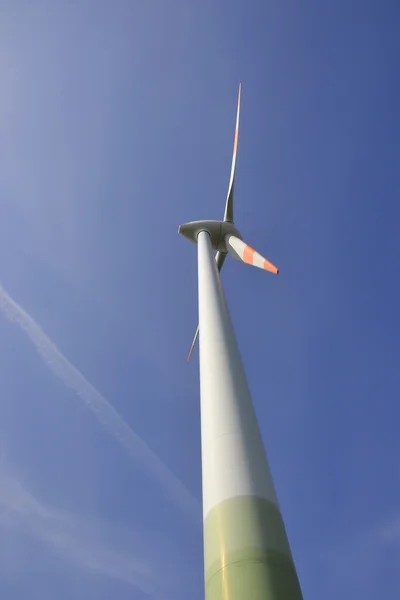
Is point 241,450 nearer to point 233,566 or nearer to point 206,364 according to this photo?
point 233,566

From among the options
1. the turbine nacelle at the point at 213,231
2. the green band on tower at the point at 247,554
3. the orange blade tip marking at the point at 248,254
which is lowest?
the green band on tower at the point at 247,554

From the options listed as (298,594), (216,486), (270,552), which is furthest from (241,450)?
(298,594)

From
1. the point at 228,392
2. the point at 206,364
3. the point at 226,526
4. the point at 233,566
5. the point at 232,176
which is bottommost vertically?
the point at 233,566

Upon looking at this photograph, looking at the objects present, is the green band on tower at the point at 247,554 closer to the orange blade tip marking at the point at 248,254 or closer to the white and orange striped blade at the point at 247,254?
the white and orange striped blade at the point at 247,254

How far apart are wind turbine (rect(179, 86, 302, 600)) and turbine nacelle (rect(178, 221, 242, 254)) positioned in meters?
12.6

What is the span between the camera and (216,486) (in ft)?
26.1

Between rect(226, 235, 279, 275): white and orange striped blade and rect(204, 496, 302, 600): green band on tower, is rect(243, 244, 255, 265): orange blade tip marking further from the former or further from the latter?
rect(204, 496, 302, 600): green band on tower

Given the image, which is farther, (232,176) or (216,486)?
(232,176)

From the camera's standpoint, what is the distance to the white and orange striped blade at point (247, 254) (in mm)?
16672

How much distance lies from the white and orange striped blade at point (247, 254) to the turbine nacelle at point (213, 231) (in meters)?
0.35

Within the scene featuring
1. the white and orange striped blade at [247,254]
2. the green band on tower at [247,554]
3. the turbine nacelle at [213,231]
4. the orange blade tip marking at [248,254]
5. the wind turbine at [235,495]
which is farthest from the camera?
the turbine nacelle at [213,231]

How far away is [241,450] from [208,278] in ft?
24.9

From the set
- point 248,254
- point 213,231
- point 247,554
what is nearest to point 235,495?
point 247,554

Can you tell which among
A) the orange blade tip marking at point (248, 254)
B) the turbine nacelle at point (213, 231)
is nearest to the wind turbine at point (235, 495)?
the orange blade tip marking at point (248, 254)
